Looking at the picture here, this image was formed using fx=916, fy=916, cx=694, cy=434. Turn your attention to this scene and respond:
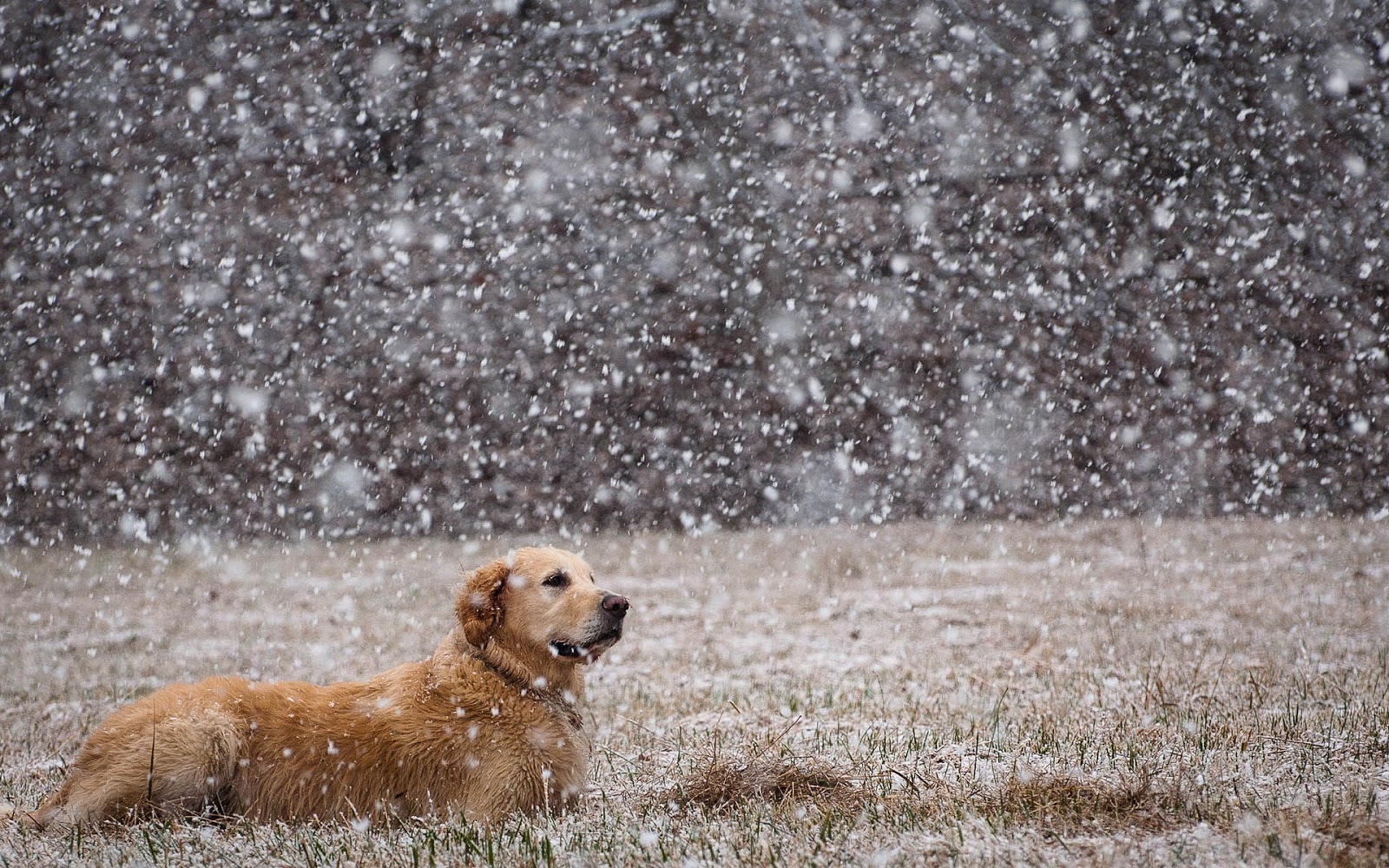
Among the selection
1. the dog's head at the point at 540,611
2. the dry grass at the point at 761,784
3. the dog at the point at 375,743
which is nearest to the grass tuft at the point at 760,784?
the dry grass at the point at 761,784

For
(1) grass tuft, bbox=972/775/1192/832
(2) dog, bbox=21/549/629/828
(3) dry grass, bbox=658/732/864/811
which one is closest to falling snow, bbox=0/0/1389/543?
(3) dry grass, bbox=658/732/864/811

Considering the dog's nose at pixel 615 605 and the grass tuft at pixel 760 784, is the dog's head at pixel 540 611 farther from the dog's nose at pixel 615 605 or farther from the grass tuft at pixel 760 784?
the grass tuft at pixel 760 784

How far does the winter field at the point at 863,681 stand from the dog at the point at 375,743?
0.10m

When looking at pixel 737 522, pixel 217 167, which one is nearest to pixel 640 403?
pixel 737 522

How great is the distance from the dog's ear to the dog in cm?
1

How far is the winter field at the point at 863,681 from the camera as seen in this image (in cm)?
235

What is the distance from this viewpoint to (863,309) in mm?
10898

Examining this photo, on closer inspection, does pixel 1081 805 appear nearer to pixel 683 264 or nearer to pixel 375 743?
pixel 375 743

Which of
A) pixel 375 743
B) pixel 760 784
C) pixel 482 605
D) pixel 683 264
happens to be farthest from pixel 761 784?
pixel 683 264

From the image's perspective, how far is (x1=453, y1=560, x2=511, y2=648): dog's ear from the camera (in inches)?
109

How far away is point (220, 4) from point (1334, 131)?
13.7 m

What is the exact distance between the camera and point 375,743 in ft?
8.55

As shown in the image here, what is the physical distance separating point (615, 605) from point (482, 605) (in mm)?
440

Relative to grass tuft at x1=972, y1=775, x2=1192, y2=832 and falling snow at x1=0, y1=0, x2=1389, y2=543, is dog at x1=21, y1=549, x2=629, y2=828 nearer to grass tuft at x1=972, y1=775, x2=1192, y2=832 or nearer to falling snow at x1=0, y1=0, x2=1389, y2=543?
grass tuft at x1=972, y1=775, x2=1192, y2=832
